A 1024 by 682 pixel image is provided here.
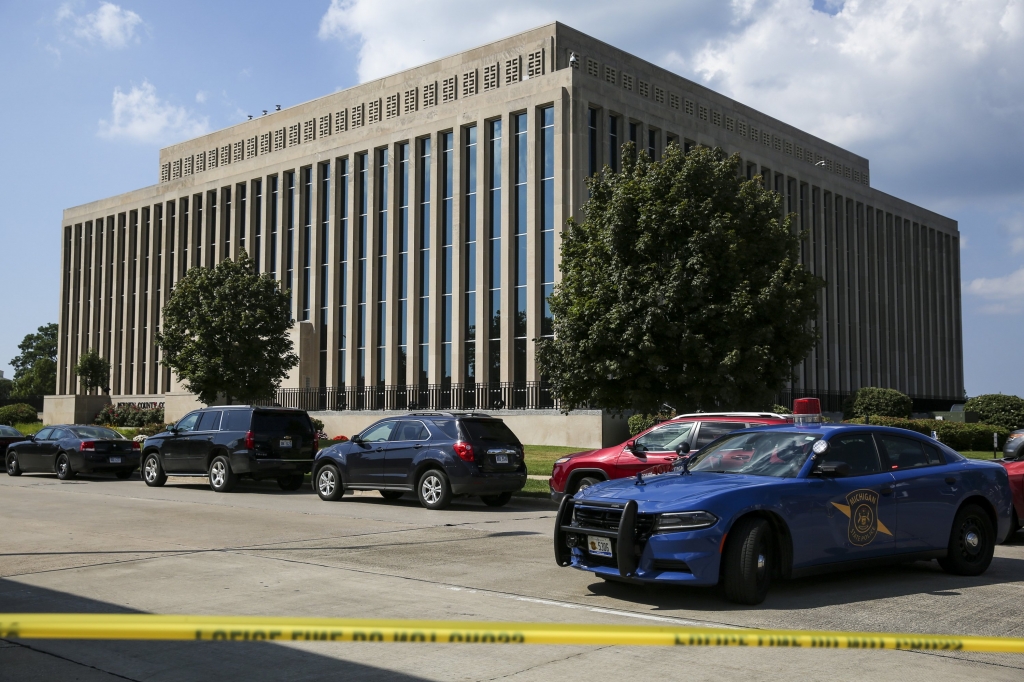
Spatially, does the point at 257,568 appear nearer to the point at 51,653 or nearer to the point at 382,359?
the point at 51,653

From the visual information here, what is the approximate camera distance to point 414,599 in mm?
7988

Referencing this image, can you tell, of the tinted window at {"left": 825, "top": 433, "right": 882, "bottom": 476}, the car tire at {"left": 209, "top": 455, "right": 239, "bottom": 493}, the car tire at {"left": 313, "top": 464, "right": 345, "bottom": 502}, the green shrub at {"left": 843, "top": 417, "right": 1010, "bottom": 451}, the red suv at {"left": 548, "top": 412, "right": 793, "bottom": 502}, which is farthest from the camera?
the green shrub at {"left": 843, "top": 417, "right": 1010, "bottom": 451}

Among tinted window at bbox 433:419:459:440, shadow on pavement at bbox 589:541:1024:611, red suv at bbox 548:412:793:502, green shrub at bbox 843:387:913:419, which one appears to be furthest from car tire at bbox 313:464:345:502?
green shrub at bbox 843:387:913:419

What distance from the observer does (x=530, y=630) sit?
3.30 metres

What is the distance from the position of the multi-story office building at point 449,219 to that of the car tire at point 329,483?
1690cm

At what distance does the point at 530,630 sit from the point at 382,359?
39.6 meters

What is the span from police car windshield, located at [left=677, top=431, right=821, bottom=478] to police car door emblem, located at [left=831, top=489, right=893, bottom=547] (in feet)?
1.82

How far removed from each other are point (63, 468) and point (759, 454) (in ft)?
65.8

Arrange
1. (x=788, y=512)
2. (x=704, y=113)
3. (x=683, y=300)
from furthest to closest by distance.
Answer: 1. (x=704, y=113)
2. (x=683, y=300)
3. (x=788, y=512)

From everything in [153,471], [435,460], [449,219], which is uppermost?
[449,219]

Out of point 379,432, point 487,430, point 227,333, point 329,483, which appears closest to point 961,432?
point 487,430

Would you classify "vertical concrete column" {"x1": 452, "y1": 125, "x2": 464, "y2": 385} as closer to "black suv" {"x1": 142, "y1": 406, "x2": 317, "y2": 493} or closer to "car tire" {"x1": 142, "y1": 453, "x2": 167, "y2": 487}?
"car tire" {"x1": 142, "y1": 453, "x2": 167, "y2": 487}

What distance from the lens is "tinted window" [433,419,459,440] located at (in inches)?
644

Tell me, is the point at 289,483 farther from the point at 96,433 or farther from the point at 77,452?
the point at 96,433
